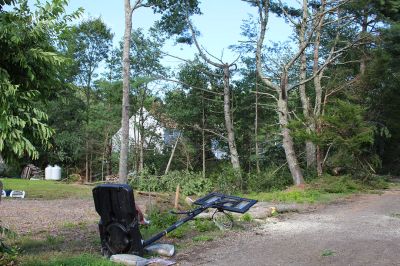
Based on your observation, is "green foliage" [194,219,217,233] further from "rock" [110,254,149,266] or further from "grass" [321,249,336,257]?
"rock" [110,254,149,266]

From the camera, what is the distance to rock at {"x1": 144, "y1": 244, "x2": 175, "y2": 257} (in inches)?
281

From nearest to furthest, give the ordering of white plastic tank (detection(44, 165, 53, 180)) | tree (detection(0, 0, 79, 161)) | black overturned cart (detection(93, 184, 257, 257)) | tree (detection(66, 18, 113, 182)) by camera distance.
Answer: tree (detection(0, 0, 79, 161)), black overturned cart (detection(93, 184, 257, 257)), white plastic tank (detection(44, 165, 53, 180)), tree (detection(66, 18, 113, 182))

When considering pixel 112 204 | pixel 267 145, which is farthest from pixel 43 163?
pixel 112 204

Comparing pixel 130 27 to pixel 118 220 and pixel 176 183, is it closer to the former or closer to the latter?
Answer: pixel 176 183

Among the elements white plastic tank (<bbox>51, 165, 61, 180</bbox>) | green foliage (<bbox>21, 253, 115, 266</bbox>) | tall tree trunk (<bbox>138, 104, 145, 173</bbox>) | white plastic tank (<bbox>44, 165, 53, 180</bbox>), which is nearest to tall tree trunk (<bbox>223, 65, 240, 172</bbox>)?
tall tree trunk (<bbox>138, 104, 145, 173</bbox>)

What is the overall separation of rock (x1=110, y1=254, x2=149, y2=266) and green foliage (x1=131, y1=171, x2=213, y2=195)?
14.2 metres

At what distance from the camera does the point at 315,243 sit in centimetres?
811

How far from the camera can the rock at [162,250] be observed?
7.13 m

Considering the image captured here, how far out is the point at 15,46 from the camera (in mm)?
5137

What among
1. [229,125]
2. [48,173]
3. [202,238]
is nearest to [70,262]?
[202,238]

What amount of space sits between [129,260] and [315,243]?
3.46 metres

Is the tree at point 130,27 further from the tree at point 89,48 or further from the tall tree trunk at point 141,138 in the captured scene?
the tree at point 89,48

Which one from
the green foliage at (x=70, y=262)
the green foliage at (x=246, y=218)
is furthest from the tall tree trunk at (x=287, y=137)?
the green foliage at (x=70, y=262)

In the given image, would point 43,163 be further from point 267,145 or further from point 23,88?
point 23,88
